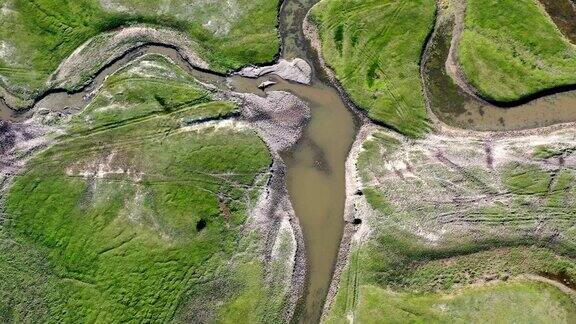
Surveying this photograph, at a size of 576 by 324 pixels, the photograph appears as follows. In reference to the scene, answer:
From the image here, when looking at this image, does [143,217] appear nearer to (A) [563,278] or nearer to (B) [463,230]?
(B) [463,230]

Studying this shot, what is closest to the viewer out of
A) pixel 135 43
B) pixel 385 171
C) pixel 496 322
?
pixel 496 322

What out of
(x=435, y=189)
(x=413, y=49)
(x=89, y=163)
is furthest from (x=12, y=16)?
(x=435, y=189)

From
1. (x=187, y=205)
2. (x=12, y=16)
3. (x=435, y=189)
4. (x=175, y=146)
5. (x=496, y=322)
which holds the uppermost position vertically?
(x=12, y=16)

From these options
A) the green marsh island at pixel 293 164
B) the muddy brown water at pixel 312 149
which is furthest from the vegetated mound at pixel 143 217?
the muddy brown water at pixel 312 149

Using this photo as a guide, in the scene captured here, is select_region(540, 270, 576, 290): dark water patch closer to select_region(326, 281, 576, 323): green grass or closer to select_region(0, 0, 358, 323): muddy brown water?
select_region(326, 281, 576, 323): green grass

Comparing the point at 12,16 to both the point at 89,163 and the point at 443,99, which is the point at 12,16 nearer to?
the point at 89,163

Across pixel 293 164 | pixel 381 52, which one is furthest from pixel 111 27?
pixel 381 52
